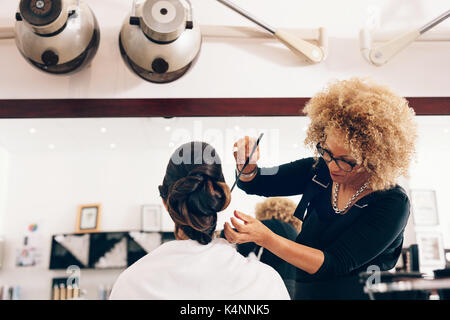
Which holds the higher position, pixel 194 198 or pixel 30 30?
pixel 30 30

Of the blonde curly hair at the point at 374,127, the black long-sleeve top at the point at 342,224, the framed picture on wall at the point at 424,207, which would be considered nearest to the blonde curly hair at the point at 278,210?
the black long-sleeve top at the point at 342,224

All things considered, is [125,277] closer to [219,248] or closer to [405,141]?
[219,248]

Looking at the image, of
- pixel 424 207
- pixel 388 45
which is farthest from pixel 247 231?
pixel 388 45

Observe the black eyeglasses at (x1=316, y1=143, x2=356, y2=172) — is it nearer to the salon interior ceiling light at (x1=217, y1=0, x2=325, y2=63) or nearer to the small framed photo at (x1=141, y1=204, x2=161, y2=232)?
the salon interior ceiling light at (x1=217, y1=0, x2=325, y2=63)

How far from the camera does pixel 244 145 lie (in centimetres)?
140

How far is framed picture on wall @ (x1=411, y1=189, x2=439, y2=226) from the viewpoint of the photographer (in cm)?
136

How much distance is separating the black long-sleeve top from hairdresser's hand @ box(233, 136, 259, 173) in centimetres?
4

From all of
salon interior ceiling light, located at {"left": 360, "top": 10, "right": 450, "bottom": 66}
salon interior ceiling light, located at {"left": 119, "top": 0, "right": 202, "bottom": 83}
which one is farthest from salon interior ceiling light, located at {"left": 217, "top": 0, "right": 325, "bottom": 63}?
salon interior ceiling light, located at {"left": 119, "top": 0, "right": 202, "bottom": 83}

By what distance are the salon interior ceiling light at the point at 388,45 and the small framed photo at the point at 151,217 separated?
94 cm

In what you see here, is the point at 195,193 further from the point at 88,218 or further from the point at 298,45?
the point at 298,45

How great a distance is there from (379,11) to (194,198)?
3.49ft

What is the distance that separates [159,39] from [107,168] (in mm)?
475

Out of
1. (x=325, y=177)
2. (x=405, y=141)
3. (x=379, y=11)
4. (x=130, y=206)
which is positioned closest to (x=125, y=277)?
(x=130, y=206)

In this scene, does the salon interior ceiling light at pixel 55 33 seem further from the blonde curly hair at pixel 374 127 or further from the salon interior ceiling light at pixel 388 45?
the salon interior ceiling light at pixel 388 45
